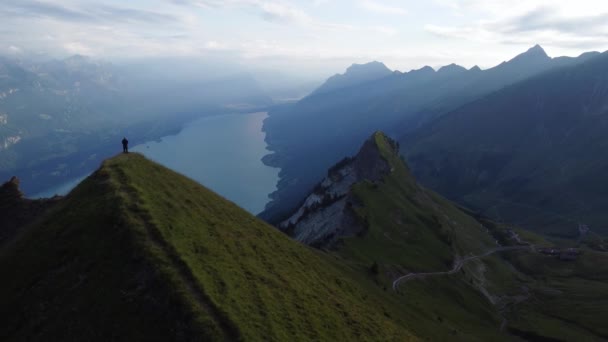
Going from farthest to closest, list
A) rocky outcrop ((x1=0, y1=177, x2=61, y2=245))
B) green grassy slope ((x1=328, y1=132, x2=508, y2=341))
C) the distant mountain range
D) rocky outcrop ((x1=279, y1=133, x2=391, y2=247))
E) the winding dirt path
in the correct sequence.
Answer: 1. rocky outcrop ((x1=279, y1=133, x2=391, y2=247))
2. the winding dirt path
3. green grassy slope ((x1=328, y1=132, x2=508, y2=341))
4. rocky outcrop ((x1=0, y1=177, x2=61, y2=245))
5. the distant mountain range

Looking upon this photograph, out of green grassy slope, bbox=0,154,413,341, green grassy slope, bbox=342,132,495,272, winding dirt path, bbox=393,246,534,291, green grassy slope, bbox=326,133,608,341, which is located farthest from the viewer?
green grassy slope, bbox=342,132,495,272

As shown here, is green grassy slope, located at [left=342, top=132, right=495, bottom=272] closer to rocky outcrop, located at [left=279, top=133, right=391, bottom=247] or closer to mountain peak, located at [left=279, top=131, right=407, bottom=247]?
mountain peak, located at [left=279, top=131, right=407, bottom=247]

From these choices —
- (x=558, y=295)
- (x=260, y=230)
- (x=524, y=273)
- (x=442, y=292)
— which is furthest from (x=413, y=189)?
(x=260, y=230)

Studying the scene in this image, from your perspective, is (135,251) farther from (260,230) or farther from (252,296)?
(260,230)

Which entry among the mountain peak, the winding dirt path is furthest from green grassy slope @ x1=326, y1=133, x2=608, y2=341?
the mountain peak

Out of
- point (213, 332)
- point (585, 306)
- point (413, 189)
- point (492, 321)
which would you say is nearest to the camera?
point (213, 332)

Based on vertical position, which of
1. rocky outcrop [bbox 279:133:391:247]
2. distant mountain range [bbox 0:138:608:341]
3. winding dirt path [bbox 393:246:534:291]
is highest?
distant mountain range [bbox 0:138:608:341]
